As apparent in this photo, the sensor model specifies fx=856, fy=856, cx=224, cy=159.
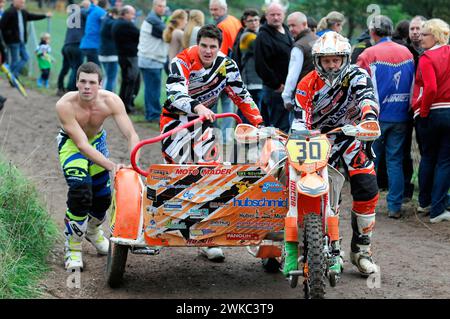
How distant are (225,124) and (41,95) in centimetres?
752

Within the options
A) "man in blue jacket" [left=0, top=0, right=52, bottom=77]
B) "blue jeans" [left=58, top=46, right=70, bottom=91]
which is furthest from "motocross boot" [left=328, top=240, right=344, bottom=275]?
"man in blue jacket" [left=0, top=0, right=52, bottom=77]

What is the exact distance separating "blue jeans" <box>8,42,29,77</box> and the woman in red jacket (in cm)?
1271

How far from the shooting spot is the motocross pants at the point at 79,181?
7699 millimetres

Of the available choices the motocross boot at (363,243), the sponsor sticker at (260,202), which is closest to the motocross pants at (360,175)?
the motocross boot at (363,243)

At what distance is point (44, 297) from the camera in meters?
6.79

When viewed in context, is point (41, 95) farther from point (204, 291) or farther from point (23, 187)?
point (204, 291)

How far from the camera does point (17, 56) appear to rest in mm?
20625

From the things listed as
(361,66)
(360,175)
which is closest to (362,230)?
(360,175)

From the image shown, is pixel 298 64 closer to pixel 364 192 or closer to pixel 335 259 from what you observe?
pixel 364 192

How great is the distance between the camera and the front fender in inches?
273

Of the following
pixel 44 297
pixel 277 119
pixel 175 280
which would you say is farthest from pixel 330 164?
pixel 277 119

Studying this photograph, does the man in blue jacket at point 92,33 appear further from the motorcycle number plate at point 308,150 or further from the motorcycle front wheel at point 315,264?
the motorcycle front wheel at point 315,264

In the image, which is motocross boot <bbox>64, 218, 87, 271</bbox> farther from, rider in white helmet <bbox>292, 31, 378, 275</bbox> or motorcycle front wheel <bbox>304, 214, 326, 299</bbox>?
motorcycle front wheel <bbox>304, 214, 326, 299</bbox>

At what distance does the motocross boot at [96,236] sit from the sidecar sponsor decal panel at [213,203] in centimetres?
175
